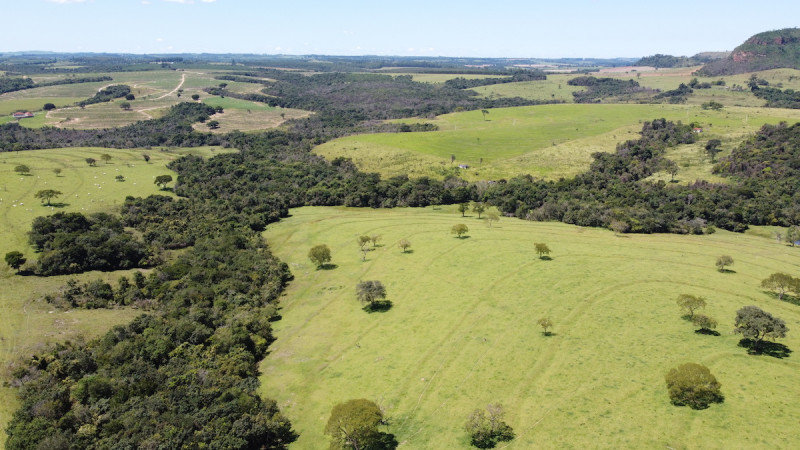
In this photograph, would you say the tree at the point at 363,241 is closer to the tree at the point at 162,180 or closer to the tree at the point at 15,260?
the tree at the point at 15,260

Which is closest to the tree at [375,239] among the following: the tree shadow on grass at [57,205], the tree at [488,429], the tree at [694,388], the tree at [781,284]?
the tree at [488,429]

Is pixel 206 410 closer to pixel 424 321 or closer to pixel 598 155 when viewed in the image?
pixel 424 321

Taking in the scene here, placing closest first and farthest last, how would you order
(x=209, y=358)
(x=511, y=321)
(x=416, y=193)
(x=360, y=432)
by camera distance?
(x=360, y=432)
(x=209, y=358)
(x=511, y=321)
(x=416, y=193)

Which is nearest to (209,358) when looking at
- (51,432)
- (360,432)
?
(51,432)

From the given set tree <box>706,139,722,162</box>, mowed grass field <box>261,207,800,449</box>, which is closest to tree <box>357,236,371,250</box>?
mowed grass field <box>261,207,800,449</box>

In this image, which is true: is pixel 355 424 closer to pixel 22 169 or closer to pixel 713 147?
pixel 22 169

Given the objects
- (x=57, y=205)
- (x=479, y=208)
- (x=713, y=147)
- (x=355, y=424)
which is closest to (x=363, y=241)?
(x=479, y=208)
